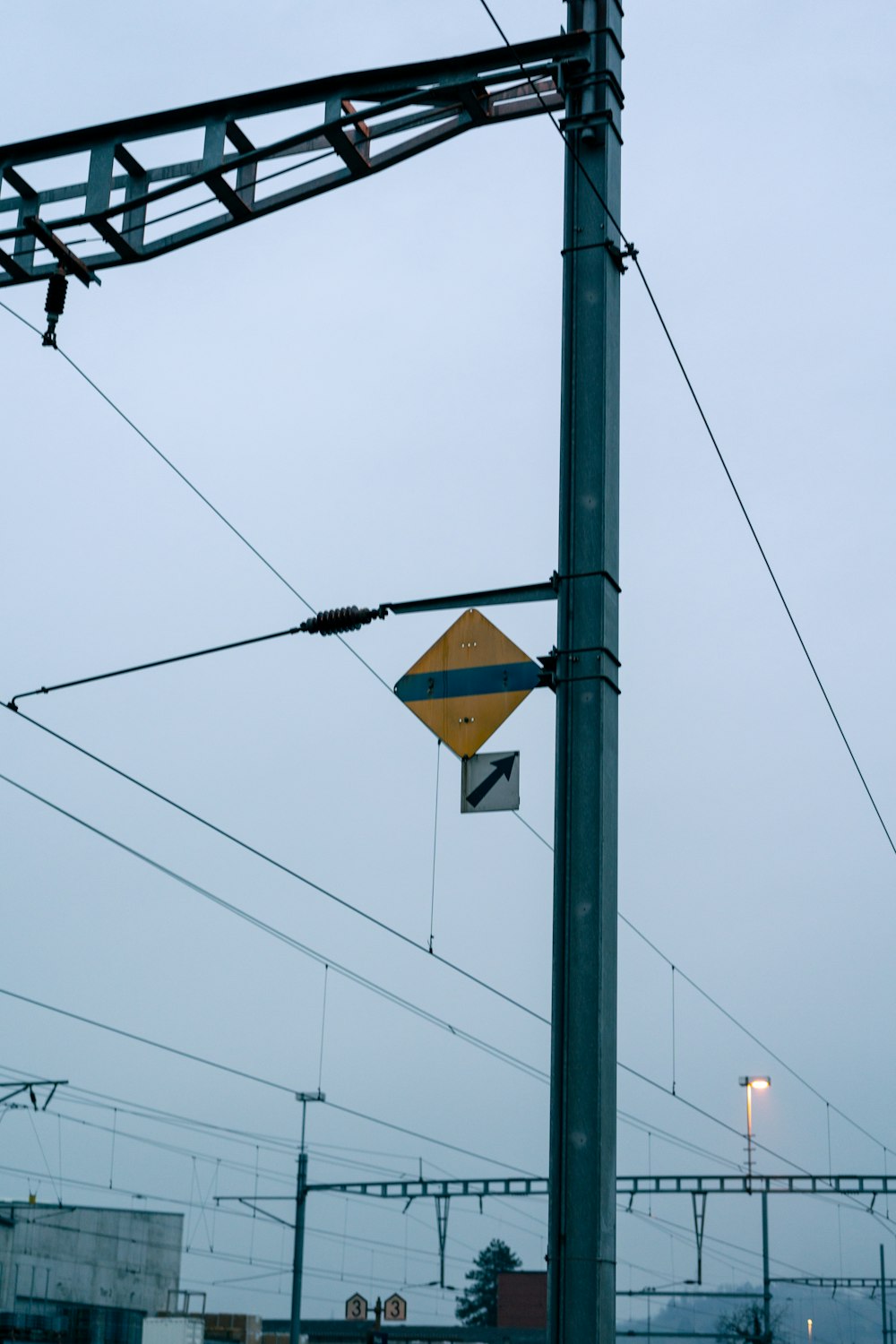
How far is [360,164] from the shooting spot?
388 inches

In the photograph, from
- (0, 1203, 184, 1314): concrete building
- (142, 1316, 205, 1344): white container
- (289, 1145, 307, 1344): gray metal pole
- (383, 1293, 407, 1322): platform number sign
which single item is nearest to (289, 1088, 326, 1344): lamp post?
(289, 1145, 307, 1344): gray metal pole

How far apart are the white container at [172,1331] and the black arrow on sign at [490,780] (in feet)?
157

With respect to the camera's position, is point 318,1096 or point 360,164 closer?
point 360,164

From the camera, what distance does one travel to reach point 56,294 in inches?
397

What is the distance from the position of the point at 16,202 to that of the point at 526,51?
11.0ft

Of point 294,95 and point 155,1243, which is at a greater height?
point 294,95

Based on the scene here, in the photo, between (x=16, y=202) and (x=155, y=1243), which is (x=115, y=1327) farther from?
(x=16, y=202)

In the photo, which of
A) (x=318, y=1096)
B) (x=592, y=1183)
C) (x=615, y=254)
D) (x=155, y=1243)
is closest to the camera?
(x=592, y=1183)

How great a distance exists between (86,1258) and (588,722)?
57784mm

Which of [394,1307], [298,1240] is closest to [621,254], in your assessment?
[298,1240]

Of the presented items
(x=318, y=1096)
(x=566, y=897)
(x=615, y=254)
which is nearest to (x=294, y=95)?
(x=615, y=254)

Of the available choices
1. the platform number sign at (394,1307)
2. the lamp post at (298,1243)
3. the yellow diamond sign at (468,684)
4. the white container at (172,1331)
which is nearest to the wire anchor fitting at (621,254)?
the yellow diamond sign at (468,684)

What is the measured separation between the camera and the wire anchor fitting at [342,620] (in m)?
9.99

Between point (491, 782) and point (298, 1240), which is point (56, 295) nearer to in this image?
point (491, 782)
